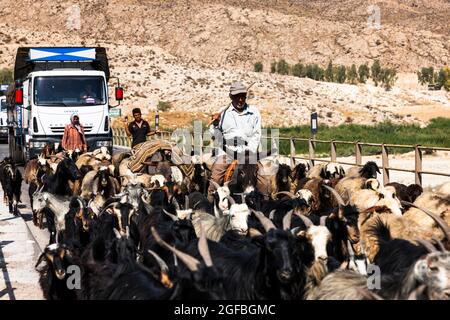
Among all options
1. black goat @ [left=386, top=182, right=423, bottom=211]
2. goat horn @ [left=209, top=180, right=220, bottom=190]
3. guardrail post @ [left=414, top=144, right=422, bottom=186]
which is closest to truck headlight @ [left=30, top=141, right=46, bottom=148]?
guardrail post @ [left=414, top=144, right=422, bottom=186]

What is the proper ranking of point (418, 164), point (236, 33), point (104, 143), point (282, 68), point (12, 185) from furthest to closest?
1. point (236, 33)
2. point (282, 68)
3. point (104, 143)
4. point (12, 185)
5. point (418, 164)

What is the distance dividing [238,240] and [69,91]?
12912mm

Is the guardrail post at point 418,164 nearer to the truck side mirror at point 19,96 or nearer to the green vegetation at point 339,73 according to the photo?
the truck side mirror at point 19,96

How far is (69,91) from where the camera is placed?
64.5ft

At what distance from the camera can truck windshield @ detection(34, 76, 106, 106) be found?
768 inches

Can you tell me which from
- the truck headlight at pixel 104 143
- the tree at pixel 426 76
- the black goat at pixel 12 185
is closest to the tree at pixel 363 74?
the tree at pixel 426 76

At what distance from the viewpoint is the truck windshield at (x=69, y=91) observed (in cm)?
1952

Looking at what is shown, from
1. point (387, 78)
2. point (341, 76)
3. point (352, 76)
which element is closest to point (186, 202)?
point (341, 76)

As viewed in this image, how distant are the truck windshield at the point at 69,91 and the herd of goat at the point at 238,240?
6.46m

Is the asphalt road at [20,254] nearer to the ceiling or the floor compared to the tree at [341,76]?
nearer to the floor

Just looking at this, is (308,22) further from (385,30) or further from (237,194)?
(237,194)

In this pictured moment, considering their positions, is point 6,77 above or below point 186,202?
above

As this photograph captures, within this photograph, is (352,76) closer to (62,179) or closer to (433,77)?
(433,77)
